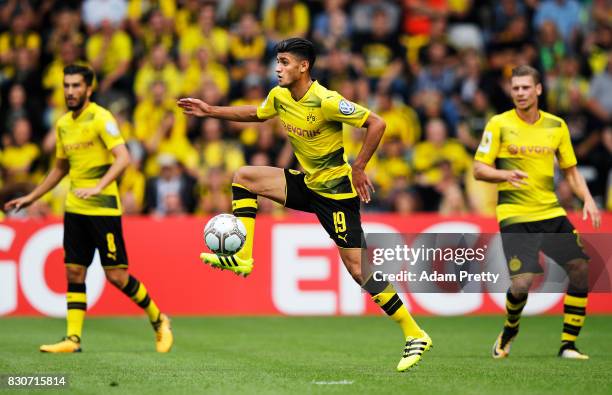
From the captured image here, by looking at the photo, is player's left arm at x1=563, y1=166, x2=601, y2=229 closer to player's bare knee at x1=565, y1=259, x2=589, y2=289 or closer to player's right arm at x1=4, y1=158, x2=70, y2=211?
player's bare knee at x1=565, y1=259, x2=589, y2=289

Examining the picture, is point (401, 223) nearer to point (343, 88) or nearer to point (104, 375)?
point (343, 88)

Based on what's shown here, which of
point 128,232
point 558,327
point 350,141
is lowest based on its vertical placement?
point 558,327

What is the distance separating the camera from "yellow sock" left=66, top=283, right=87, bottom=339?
35.4ft

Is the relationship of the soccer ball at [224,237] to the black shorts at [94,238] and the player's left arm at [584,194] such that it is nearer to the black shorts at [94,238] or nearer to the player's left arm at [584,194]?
the black shorts at [94,238]

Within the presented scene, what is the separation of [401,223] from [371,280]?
620cm

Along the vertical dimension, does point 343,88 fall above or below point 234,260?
above

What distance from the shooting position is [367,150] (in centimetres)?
880

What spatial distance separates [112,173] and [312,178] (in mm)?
2240

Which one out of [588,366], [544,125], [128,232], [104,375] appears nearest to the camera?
[104,375]

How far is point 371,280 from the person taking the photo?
29.9ft

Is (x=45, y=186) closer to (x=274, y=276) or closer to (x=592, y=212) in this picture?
(x=274, y=276)

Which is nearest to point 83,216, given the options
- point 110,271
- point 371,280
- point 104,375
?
point 110,271

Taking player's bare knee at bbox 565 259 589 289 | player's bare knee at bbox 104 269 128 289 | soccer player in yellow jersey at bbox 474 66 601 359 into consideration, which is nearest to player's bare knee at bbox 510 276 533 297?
soccer player in yellow jersey at bbox 474 66 601 359

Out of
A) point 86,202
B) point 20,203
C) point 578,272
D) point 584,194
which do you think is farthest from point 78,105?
point 578,272
